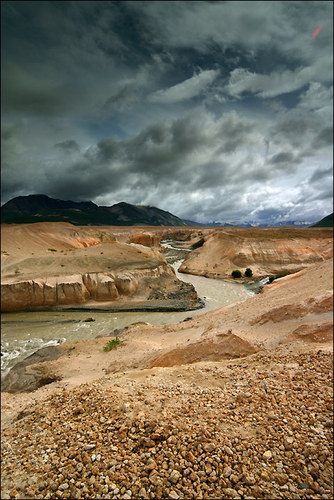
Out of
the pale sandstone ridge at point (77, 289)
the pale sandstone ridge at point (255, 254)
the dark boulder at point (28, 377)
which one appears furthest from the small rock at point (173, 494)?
the pale sandstone ridge at point (255, 254)

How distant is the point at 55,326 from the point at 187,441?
12902mm

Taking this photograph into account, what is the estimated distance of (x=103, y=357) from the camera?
8.77 metres

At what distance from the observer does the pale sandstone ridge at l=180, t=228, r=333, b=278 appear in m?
26.3

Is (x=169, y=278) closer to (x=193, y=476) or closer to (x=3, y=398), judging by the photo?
(x=3, y=398)

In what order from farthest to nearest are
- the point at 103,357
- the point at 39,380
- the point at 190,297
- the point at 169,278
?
the point at 169,278
the point at 190,297
the point at 103,357
the point at 39,380

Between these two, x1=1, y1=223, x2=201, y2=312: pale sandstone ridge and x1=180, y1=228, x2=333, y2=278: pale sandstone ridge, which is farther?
x1=180, y1=228, x2=333, y2=278: pale sandstone ridge

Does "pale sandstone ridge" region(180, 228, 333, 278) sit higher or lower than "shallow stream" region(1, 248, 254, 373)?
higher

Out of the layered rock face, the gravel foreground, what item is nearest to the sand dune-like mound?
the gravel foreground

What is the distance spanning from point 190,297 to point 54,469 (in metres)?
17.6

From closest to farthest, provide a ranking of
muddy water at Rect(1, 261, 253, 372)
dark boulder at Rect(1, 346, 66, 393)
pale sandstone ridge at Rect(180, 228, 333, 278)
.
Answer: dark boulder at Rect(1, 346, 66, 393), muddy water at Rect(1, 261, 253, 372), pale sandstone ridge at Rect(180, 228, 333, 278)

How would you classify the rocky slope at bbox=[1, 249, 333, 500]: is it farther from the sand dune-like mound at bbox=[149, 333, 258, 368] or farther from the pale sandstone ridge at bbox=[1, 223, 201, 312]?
the pale sandstone ridge at bbox=[1, 223, 201, 312]

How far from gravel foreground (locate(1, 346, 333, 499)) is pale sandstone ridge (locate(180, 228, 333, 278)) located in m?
23.4

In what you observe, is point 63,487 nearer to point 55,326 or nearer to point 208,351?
point 208,351

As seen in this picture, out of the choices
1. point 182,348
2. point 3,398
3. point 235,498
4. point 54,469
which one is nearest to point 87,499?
point 54,469
